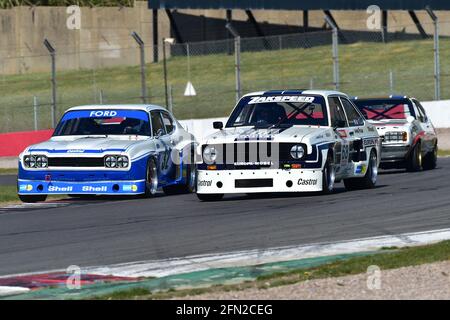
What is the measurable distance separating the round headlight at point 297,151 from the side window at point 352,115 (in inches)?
82.4

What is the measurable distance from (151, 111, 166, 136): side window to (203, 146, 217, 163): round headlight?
6.59 feet

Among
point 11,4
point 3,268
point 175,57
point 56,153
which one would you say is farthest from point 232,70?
point 3,268

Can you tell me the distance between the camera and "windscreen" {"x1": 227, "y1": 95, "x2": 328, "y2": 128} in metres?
18.1

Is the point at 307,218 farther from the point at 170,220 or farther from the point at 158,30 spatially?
the point at 158,30

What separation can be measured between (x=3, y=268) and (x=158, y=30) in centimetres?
3982

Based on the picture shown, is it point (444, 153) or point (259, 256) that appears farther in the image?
point (444, 153)

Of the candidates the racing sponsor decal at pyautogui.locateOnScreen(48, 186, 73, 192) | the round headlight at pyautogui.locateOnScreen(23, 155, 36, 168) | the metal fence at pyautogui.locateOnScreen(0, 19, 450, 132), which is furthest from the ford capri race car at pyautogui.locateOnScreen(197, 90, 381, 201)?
the metal fence at pyautogui.locateOnScreen(0, 19, 450, 132)

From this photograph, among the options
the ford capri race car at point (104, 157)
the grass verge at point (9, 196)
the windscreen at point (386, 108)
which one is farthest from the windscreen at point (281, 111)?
the windscreen at point (386, 108)

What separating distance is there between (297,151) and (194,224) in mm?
2964

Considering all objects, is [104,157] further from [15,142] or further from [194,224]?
[15,142]

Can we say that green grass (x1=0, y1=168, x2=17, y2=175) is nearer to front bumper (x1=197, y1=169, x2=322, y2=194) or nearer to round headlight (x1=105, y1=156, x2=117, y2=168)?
round headlight (x1=105, y1=156, x2=117, y2=168)

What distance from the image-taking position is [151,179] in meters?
18.5

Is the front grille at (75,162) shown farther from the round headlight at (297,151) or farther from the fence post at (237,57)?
the fence post at (237,57)

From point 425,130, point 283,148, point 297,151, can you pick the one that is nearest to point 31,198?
point 283,148
